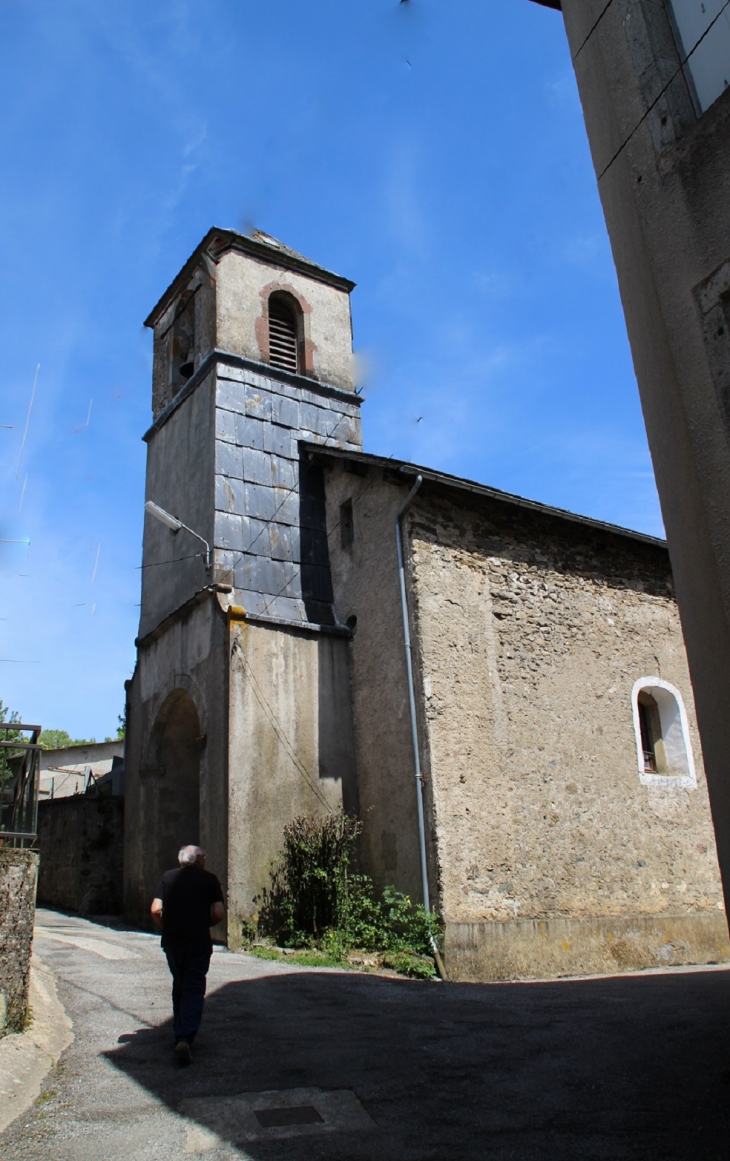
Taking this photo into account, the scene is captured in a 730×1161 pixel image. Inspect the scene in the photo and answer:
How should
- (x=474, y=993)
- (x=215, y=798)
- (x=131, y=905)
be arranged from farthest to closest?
1. (x=131, y=905)
2. (x=215, y=798)
3. (x=474, y=993)

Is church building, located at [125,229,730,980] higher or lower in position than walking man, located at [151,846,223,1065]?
higher

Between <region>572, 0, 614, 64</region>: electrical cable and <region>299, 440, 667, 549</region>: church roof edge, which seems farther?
<region>299, 440, 667, 549</region>: church roof edge

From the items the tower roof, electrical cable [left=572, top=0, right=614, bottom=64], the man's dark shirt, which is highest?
the tower roof

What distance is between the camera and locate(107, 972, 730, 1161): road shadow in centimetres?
329

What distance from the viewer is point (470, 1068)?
14.4 feet

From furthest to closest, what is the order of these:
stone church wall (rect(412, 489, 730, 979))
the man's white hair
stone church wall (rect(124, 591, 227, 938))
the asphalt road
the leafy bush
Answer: stone church wall (rect(124, 591, 227, 938)) → stone church wall (rect(412, 489, 730, 979)) → the leafy bush → the man's white hair → the asphalt road

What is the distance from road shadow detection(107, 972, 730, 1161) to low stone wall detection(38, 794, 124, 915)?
7.51 meters

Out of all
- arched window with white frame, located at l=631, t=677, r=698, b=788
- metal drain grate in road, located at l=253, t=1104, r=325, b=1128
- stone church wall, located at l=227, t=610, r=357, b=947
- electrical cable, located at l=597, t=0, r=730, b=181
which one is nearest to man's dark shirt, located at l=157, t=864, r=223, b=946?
metal drain grate in road, located at l=253, t=1104, r=325, b=1128

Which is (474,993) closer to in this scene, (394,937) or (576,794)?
(394,937)

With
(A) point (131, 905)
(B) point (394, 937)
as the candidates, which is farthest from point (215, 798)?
(A) point (131, 905)

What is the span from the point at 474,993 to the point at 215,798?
12.6 feet

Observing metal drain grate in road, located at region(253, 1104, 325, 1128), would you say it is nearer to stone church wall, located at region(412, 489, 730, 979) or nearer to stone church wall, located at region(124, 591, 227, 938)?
stone church wall, located at region(412, 489, 730, 979)

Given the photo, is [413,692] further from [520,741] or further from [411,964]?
[411,964]

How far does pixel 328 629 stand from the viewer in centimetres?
1085
